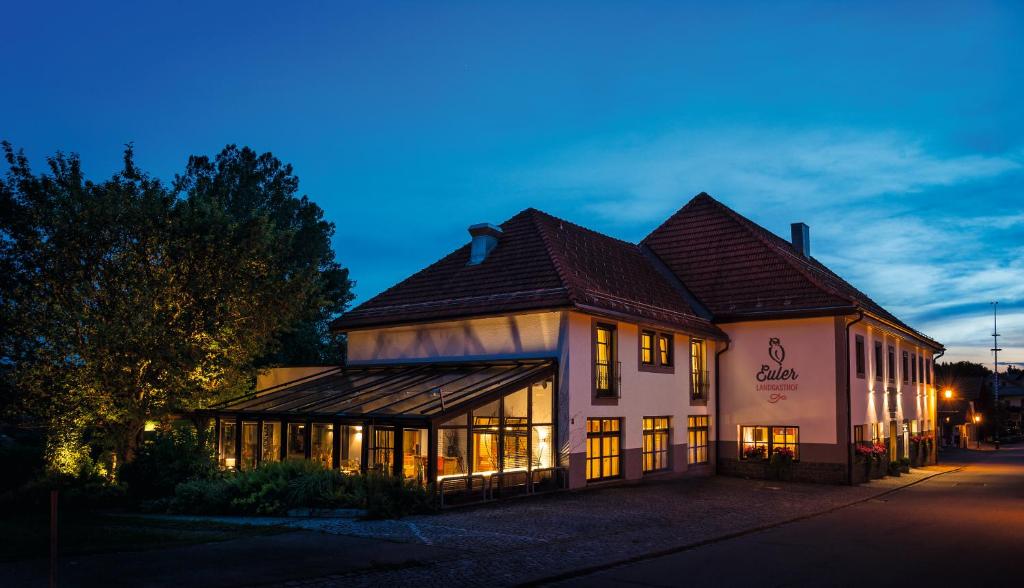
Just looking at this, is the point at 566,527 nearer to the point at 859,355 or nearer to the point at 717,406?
the point at 717,406

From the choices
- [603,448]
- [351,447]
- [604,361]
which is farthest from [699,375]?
[351,447]

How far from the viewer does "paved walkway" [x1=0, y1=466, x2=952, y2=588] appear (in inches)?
410

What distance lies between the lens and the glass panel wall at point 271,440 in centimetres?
2135

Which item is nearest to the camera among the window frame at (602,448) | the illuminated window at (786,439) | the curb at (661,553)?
the curb at (661,553)

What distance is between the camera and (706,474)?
27.5m

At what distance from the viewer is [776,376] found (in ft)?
88.4

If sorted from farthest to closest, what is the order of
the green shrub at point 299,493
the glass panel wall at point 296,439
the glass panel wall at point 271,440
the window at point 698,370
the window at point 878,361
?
the window at point 878,361, the window at point 698,370, the glass panel wall at point 271,440, the glass panel wall at point 296,439, the green shrub at point 299,493

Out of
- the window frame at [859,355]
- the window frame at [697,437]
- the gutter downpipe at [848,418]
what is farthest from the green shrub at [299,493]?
the window frame at [859,355]

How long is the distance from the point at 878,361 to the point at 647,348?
36.1ft

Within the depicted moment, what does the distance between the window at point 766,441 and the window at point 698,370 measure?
186 cm

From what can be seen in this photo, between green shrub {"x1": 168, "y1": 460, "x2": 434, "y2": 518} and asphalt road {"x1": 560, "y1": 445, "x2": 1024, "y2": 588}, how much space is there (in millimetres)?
5842

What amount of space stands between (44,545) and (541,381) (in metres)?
11.6

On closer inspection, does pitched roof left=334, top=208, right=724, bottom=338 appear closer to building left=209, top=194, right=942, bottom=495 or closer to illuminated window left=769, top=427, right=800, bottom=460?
building left=209, top=194, right=942, bottom=495

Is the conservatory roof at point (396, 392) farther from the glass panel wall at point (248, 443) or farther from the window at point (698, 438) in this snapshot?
the window at point (698, 438)
